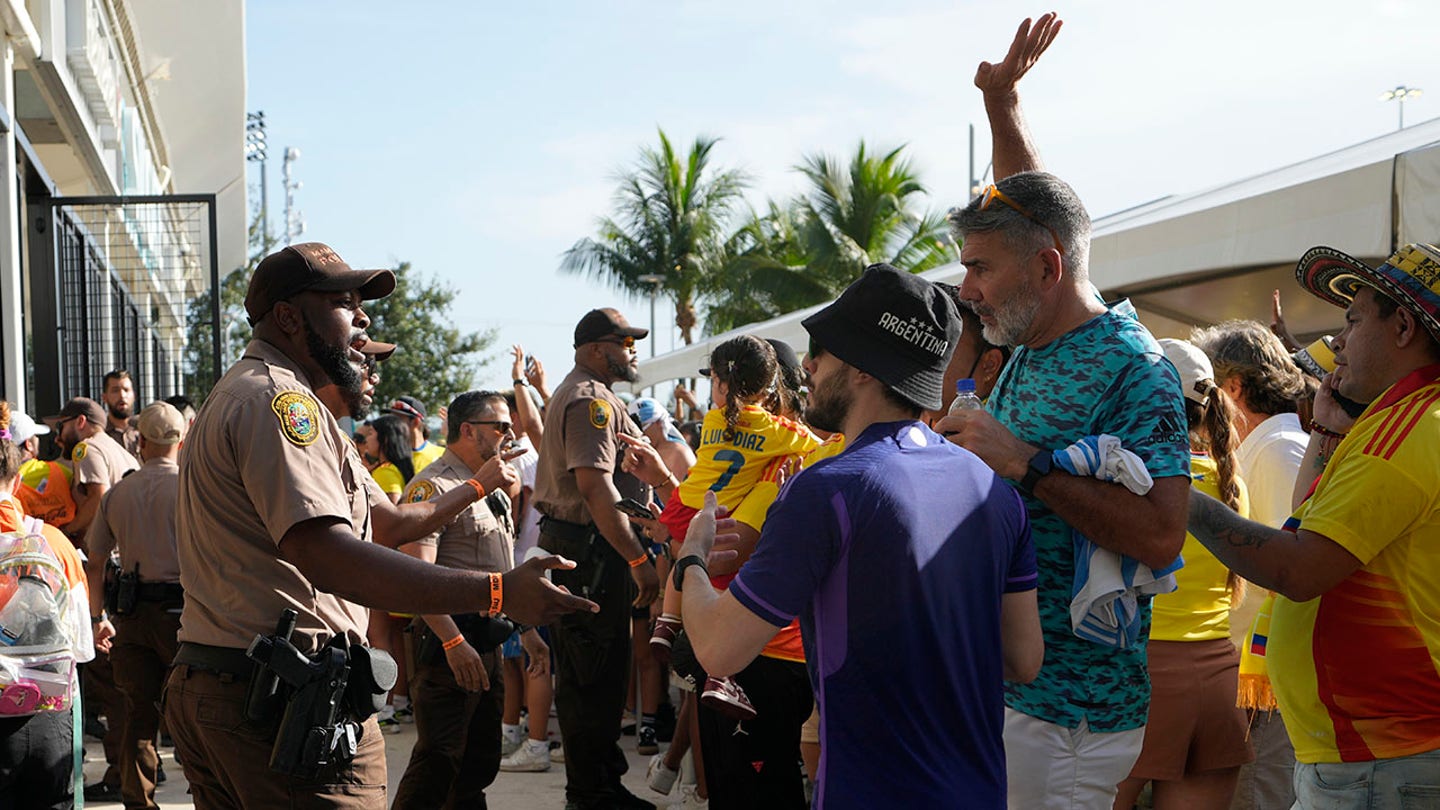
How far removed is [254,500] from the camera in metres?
3.03

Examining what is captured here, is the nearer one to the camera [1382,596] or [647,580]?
[1382,596]

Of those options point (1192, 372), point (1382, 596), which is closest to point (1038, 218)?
point (1382, 596)

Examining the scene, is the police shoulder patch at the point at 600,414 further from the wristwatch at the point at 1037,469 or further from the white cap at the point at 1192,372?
the wristwatch at the point at 1037,469

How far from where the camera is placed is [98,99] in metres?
12.9

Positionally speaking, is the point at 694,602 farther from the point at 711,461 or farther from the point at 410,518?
the point at 711,461

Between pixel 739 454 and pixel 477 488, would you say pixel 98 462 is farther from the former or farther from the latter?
pixel 739 454

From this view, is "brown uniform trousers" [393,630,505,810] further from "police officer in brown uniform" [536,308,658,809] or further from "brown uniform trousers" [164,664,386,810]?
"brown uniform trousers" [164,664,386,810]

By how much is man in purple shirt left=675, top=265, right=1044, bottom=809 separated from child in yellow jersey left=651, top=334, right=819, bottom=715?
A: 2.63 metres

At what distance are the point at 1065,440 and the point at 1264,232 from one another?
3.01m

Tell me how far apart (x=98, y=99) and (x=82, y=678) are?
6592 mm

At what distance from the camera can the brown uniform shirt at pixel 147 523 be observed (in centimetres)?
689

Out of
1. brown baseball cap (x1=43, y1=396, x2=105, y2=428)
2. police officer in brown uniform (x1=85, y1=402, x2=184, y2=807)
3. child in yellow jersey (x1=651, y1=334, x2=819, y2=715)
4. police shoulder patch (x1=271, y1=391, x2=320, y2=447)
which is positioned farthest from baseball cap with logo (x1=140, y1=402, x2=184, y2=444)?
police shoulder patch (x1=271, y1=391, x2=320, y2=447)

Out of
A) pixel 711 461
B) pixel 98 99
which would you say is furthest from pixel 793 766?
pixel 98 99

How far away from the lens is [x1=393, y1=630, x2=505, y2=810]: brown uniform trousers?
548cm
